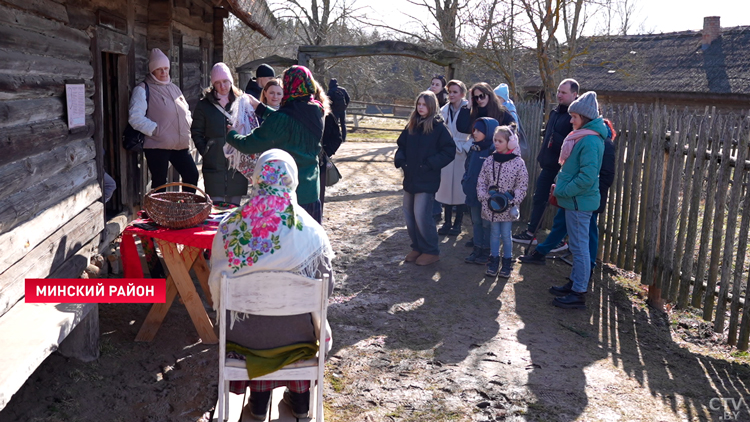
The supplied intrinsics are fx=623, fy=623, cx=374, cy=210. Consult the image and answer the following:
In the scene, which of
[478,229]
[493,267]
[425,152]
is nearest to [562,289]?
[493,267]

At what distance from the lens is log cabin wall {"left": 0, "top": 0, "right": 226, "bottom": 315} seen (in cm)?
349

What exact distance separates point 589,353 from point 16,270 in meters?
3.80

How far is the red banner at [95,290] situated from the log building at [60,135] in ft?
0.26

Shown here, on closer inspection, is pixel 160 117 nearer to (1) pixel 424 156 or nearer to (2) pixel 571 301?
(1) pixel 424 156

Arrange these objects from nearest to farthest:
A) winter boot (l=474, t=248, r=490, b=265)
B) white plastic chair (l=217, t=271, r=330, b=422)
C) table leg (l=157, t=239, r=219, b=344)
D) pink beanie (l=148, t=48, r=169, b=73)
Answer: white plastic chair (l=217, t=271, r=330, b=422) < table leg (l=157, t=239, r=219, b=344) < pink beanie (l=148, t=48, r=169, b=73) < winter boot (l=474, t=248, r=490, b=265)

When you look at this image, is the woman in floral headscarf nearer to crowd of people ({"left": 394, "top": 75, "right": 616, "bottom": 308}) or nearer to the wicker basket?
the wicker basket

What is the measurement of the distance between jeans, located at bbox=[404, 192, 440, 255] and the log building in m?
2.77

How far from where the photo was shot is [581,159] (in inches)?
210

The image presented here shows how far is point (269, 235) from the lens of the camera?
299cm

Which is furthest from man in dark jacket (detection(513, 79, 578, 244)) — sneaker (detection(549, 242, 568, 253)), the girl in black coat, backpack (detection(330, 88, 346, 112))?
backpack (detection(330, 88, 346, 112))

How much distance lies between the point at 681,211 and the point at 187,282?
4039 mm

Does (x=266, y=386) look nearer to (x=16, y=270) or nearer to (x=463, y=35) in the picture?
(x=16, y=270)

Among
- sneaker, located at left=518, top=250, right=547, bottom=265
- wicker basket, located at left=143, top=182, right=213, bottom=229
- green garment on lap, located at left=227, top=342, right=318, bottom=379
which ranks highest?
wicker basket, located at left=143, top=182, right=213, bottom=229

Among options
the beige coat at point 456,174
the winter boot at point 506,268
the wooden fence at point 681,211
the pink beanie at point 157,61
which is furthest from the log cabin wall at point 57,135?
the wooden fence at point 681,211
